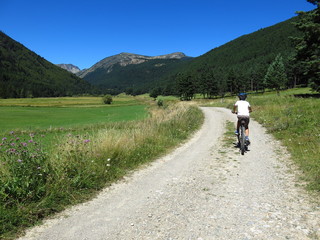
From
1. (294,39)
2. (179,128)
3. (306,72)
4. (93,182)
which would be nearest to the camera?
(93,182)

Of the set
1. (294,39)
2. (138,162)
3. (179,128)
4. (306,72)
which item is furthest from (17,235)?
(294,39)

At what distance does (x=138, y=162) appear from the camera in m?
7.28

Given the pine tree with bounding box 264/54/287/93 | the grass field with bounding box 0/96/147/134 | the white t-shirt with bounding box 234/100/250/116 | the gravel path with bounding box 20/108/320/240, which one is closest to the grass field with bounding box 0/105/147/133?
the grass field with bounding box 0/96/147/134

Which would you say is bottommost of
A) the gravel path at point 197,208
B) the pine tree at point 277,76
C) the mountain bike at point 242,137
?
the gravel path at point 197,208

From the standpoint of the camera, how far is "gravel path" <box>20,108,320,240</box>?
3389mm

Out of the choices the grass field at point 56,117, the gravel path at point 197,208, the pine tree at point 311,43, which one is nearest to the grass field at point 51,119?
the grass field at point 56,117

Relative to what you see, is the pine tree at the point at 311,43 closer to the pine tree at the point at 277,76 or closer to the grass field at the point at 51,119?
the grass field at the point at 51,119

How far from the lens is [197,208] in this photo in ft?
13.6

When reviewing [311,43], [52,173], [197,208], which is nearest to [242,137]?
[197,208]

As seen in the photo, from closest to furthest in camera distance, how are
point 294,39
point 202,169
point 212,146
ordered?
point 202,169 < point 212,146 < point 294,39

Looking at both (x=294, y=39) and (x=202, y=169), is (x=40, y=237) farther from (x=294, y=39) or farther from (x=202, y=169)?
(x=294, y=39)

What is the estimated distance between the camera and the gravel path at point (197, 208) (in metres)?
3.39

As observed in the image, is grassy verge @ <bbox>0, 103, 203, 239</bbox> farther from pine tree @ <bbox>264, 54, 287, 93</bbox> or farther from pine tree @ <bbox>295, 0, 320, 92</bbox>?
pine tree @ <bbox>264, 54, 287, 93</bbox>

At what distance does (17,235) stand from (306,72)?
2882cm
